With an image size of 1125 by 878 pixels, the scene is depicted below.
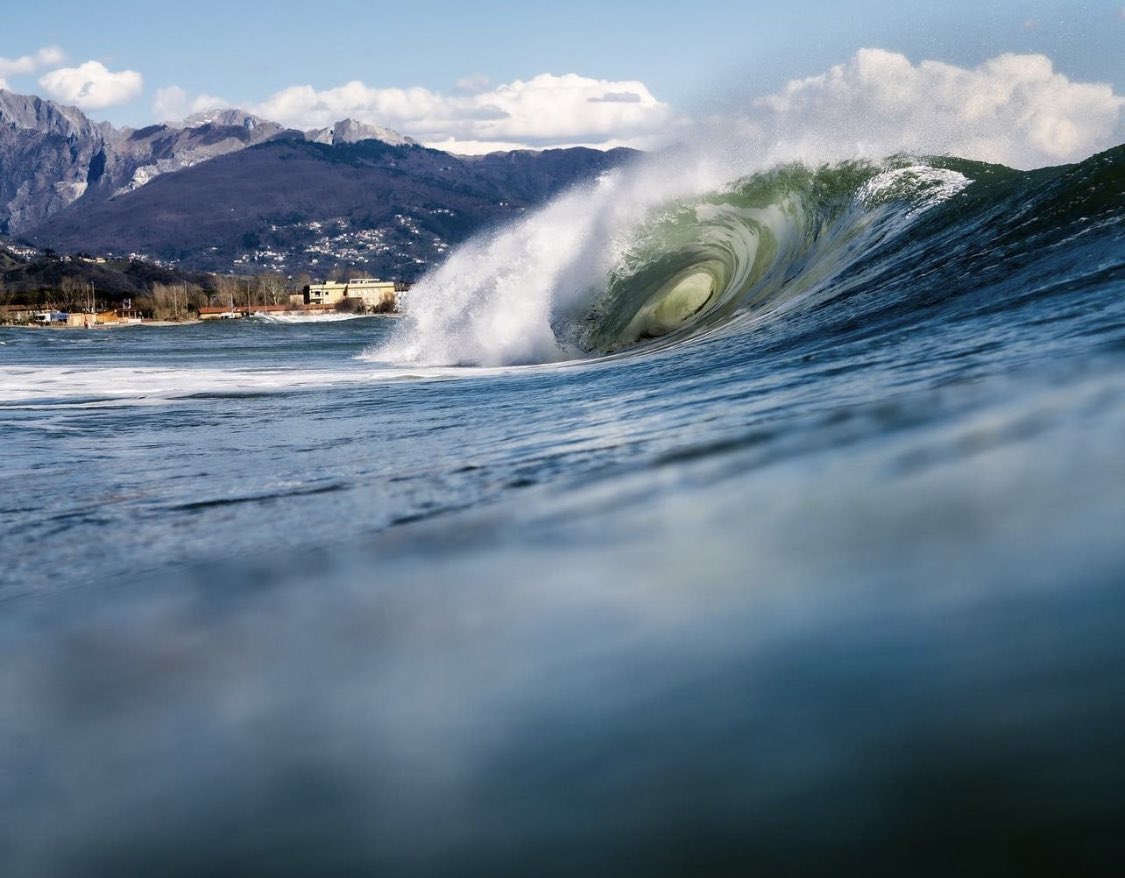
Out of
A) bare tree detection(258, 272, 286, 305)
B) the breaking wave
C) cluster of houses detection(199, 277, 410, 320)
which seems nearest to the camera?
the breaking wave

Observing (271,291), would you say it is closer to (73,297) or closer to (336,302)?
(336,302)

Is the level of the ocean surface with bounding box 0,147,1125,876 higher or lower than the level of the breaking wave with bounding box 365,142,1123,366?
lower

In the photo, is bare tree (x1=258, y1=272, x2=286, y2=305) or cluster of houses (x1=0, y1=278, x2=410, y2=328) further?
bare tree (x1=258, y1=272, x2=286, y2=305)

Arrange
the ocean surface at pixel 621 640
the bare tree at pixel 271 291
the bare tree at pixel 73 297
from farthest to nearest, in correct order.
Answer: the bare tree at pixel 271 291
the bare tree at pixel 73 297
the ocean surface at pixel 621 640

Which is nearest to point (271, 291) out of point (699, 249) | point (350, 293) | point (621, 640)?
point (350, 293)

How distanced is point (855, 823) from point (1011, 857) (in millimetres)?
201

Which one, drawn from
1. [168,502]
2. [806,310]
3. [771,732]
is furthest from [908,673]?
[806,310]

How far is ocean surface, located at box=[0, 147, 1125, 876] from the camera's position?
5.18ft

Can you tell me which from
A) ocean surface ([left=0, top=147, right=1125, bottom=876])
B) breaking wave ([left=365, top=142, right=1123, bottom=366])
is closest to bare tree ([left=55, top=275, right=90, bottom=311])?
breaking wave ([left=365, top=142, right=1123, bottom=366])

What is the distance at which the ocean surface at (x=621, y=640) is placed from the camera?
158 centimetres

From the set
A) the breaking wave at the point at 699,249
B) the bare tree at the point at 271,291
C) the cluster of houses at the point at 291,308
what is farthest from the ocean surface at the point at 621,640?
the bare tree at the point at 271,291

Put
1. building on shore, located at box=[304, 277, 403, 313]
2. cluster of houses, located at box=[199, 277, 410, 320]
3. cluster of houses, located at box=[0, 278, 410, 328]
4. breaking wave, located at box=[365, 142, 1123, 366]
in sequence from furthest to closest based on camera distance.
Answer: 1. building on shore, located at box=[304, 277, 403, 313]
2. cluster of houses, located at box=[199, 277, 410, 320]
3. cluster of houses, located at box=[0, 278, 410, 328]
4. breaking wave, located at box=[365, 142, 1123, 366]

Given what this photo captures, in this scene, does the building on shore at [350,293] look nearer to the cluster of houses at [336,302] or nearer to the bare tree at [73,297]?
the cluster of houses at [336,302]

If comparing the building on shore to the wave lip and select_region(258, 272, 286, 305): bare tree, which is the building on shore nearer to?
select_region(258, 272, 286, 305): bare tree
